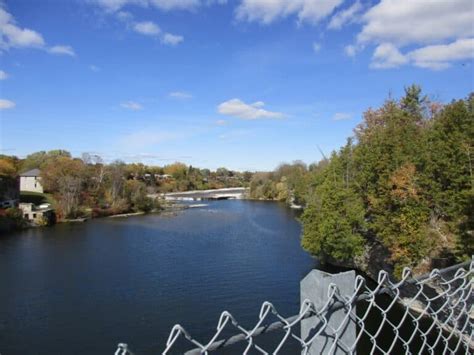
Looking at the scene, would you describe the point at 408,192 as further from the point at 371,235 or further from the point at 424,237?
the point at 371,235

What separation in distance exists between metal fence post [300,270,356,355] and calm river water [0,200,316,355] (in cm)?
1103

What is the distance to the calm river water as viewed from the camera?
1227cm

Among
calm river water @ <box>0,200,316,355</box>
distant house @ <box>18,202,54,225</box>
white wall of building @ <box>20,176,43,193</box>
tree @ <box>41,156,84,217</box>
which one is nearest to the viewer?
calm river water @ <box>0,200,316,355</box>

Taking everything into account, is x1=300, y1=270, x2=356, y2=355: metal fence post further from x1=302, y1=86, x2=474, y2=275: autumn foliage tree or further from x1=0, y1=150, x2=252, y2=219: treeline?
x1=0, y1=150, x2=252, y2=219: treeline

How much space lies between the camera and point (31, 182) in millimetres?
47781

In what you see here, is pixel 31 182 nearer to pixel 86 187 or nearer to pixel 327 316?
pixel 86 187

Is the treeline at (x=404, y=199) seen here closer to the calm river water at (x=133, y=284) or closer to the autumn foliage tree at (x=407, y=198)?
the autumn foliage tree at (x=407, y=198)

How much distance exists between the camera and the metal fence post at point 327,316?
1136mm

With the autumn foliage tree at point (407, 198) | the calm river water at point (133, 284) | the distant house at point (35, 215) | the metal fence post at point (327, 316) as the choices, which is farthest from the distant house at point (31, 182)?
the metal fence post at point (327, 316)

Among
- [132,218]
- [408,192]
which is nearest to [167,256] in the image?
[408,192]

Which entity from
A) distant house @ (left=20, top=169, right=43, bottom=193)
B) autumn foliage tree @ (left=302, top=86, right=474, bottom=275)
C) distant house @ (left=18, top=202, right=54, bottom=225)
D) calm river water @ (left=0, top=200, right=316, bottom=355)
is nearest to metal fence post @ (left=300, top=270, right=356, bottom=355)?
calm river water @ (left=0, top=200, right=316, bottom=355)

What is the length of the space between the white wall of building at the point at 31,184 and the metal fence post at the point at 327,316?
51462mm

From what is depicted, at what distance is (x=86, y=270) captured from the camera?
19.2 m

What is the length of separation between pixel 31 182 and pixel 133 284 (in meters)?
36.9
